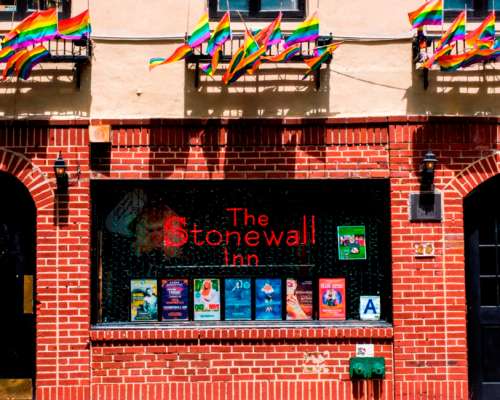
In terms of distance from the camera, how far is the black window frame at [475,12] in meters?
6.62

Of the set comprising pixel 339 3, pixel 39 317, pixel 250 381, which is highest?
pixel 339 3

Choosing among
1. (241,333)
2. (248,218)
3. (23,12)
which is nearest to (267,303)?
(241,333)

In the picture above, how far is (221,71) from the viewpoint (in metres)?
6.51

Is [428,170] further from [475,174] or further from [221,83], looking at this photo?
[221,83]

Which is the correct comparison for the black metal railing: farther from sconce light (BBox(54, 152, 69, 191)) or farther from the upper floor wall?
sconce light (BBox(54, 152, 69, 191))

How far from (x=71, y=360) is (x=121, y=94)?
286 cm

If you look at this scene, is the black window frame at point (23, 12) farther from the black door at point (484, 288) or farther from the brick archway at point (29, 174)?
the black door at point (484, 288)

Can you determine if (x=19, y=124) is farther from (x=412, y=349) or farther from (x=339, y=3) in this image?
(x=412, y=349)

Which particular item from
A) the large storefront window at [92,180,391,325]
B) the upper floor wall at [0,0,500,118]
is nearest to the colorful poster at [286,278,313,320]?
the large storefront window at [92,180,391,325]

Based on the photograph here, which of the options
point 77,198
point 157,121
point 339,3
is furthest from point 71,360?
point 339,3

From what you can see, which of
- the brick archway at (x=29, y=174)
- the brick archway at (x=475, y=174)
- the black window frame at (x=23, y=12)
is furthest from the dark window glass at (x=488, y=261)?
the black window frame at (x=23, y=12)

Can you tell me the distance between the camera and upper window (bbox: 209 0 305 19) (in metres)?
6.66

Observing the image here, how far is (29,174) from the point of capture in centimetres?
643

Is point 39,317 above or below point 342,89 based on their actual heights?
below
